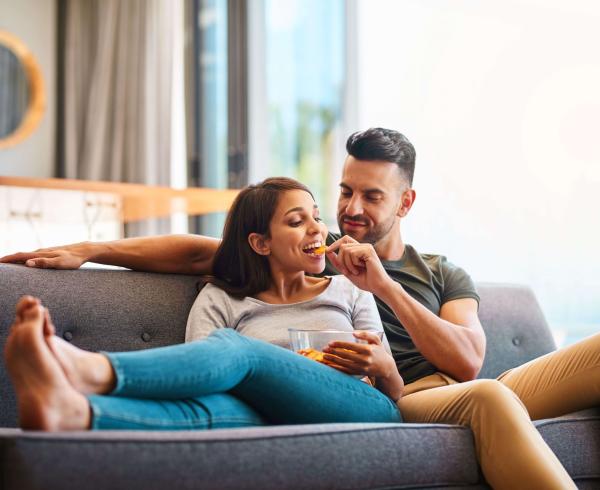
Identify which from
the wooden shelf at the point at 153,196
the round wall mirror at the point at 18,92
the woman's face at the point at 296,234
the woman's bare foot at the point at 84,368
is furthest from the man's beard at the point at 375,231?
the round wall mirror at the point at 18,92

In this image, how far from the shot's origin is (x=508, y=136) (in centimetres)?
371

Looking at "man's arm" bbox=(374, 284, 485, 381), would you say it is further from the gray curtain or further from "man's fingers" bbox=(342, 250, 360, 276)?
the gray curtain

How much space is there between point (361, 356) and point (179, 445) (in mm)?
514

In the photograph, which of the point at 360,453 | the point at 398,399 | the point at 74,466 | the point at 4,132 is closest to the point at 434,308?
the point at 398,399

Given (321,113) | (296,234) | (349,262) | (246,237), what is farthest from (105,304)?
(321,113)

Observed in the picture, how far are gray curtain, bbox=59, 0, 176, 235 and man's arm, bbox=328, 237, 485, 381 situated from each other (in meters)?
3.09

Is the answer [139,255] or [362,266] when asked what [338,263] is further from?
[139,255]

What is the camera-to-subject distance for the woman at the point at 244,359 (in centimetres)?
142

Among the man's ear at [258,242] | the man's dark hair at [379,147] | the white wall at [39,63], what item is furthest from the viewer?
the white wall at [39,63]

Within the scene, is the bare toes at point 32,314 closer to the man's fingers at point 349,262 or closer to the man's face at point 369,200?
the man's fingers at point 349,262

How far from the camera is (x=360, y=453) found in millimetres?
1618

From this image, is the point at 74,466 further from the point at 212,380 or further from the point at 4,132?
the point at 4,132

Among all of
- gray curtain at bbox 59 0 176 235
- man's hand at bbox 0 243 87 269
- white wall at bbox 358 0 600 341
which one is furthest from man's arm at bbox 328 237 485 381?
gray curtain at bbox 59 0 176 235

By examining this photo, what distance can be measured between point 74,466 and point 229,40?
152 inches
